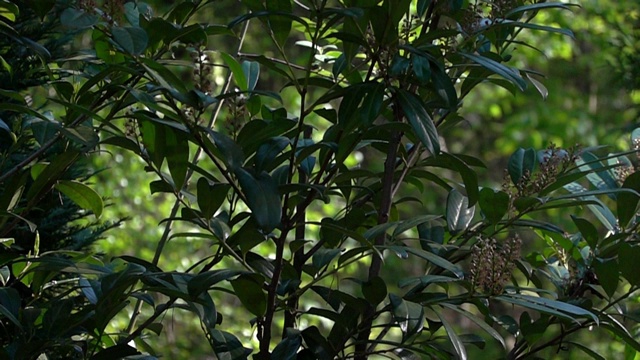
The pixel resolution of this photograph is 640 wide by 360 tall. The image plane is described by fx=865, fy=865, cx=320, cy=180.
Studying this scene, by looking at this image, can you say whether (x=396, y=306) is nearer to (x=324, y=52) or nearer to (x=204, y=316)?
(x=204, y=316)

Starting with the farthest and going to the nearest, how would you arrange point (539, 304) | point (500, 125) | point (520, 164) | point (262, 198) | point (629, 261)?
point (500, 125), point (520, 164), point (629, 261), point (539, 304), point (262, 198)

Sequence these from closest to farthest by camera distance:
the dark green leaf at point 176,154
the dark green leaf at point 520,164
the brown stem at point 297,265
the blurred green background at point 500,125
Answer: the dark green leaf at point 176,154 → the brown stem at point 297,265 → the dark green leaf at point 520,164 → the blurred green background at point 500,125

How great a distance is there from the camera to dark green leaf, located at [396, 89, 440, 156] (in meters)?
0.80

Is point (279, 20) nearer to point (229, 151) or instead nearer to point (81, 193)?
point (229, 151)

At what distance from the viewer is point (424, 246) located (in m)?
1.01

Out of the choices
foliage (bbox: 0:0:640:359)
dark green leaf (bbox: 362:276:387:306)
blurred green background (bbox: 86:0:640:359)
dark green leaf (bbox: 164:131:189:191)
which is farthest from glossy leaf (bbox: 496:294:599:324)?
blurred green background (bbox: 86:0:640:359)

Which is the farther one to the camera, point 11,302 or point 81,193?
point 81,193

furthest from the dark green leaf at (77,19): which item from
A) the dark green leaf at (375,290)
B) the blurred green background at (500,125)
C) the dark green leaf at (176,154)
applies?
the blurred green background at (500,125)

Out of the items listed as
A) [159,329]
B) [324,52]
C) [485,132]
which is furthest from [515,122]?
[159,329]

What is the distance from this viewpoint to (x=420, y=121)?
81 cm

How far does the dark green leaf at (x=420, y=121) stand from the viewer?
0.80 meters

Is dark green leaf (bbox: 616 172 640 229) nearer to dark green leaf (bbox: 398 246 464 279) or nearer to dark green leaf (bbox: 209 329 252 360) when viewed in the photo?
dark green leaf (bbox: 398 246 464 279)

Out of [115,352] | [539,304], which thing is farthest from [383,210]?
[115,352]

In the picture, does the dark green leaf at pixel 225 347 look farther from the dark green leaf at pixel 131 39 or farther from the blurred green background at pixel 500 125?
the blurred green background at pixel 500 125
